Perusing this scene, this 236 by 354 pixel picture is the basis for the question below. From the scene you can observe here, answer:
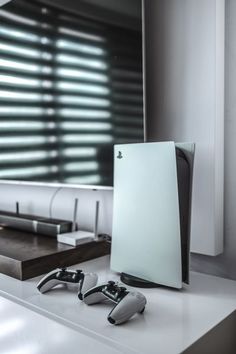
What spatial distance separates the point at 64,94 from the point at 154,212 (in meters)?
0.81

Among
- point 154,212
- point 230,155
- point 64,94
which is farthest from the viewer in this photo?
point 64,94

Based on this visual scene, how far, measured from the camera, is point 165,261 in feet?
3.46

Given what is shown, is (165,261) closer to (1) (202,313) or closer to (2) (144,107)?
(1) (202,313)

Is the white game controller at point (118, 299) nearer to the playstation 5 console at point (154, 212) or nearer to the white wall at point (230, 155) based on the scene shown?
the playstation 5 console at point (154, 212)

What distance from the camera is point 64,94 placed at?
5.30 feet

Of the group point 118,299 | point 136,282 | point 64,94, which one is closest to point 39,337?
point 118,299

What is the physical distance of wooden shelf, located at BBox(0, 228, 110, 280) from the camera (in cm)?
119

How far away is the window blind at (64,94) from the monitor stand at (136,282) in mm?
426

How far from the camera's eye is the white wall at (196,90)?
1180mm

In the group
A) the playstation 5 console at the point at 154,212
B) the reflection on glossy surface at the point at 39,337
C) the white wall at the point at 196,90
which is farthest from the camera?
the white wall at the point at 196,90

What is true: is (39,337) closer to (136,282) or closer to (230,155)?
(136,282)

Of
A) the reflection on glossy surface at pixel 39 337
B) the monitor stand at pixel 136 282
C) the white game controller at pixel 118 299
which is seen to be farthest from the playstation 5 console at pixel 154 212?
the reflection on glossy surface at pixel 39 337

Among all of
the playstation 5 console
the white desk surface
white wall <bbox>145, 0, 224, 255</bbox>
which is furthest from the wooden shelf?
white wall <bbox>145, 0, 224, 255</bbox>

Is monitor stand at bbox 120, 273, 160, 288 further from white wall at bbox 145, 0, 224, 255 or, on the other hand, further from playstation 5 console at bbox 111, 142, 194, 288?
white wall at bbox 145, 0, 224, 255
